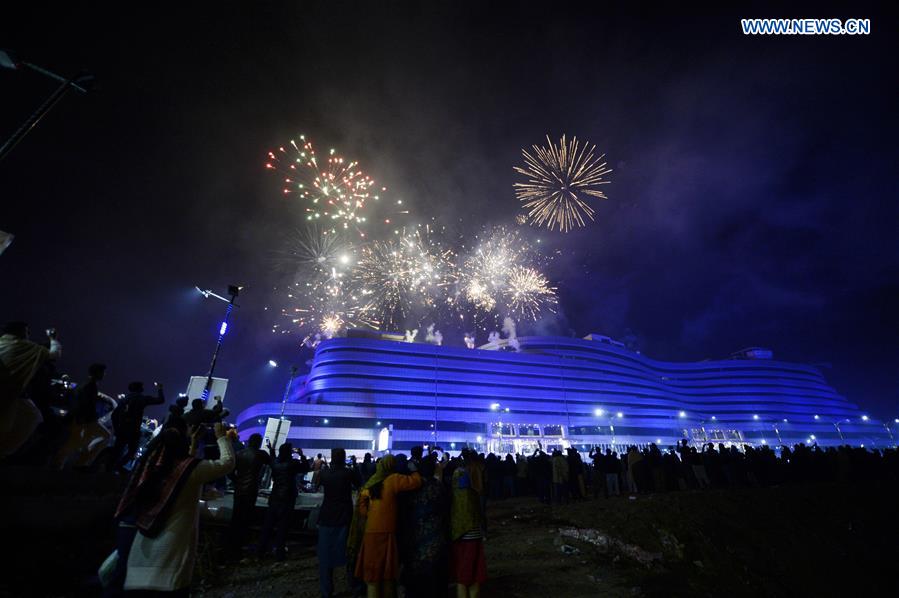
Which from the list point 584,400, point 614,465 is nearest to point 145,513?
point 614,465

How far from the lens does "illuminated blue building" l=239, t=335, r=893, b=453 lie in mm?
65562

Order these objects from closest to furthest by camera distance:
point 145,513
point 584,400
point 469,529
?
point 145,513, point 469,529, point 584,400

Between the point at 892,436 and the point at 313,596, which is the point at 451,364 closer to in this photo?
the point at 313,596

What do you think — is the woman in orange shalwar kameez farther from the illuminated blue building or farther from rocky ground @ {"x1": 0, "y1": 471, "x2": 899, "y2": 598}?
the illuminated blue building

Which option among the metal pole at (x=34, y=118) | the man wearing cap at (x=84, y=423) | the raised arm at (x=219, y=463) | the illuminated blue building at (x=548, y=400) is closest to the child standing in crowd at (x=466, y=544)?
the raised arm at (x=219, y=463)

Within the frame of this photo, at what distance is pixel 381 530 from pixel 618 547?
6926 mm

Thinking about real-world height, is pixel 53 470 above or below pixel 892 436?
below

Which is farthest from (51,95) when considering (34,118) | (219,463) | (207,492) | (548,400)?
(548,400)

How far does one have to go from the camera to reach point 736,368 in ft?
355

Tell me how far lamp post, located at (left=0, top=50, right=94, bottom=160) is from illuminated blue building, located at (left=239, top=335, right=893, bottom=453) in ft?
195

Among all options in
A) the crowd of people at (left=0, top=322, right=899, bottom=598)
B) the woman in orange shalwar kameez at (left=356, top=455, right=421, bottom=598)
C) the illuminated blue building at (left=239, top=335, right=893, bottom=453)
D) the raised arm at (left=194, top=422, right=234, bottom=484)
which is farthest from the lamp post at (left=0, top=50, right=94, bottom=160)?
the illuminated blue building at (left=239, top=335, right=893, bottom=453)

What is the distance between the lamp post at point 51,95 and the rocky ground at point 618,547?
21.0 feet

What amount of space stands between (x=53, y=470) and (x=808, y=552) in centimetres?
1699

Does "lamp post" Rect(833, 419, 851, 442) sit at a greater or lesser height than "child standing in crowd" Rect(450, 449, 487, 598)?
greater
